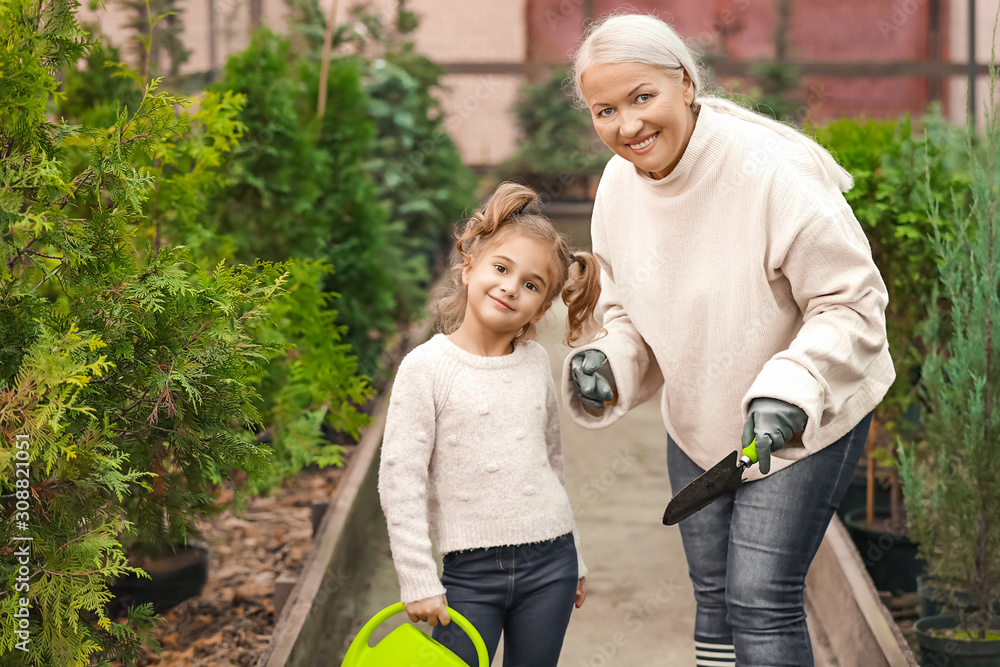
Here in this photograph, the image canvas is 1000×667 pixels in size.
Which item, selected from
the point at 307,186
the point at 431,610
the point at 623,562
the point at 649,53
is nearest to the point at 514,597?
the point at 431,610

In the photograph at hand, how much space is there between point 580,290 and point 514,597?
2.48ft

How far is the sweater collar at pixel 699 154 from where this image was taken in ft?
6.81

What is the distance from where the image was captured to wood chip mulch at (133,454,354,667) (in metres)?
3.14

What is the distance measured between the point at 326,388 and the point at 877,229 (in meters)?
2.34

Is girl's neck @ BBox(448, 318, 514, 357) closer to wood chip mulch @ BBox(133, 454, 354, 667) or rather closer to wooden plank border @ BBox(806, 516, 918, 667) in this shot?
wood chip mulch @ BBox(133, 454, 354, 667)

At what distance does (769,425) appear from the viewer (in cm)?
182

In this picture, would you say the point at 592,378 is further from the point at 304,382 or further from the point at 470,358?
the point at 304,382

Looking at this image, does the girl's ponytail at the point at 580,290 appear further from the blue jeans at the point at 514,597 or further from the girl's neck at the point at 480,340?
the blue jeans at the point at 514,597

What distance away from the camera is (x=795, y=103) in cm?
1259

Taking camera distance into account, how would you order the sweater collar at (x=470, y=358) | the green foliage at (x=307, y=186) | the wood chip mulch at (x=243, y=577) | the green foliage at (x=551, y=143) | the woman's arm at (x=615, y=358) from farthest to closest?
the green foliage at (x=551, y=143) < the green foliage at (x=307, y=186) < the wood chip mulch at (x=243, y=577) < the woman's arm at (x=615, y=358) < the sweater collar at (x=470, y=358)

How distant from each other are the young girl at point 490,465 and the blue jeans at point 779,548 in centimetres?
40

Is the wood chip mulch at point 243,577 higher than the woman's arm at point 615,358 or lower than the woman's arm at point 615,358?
lower

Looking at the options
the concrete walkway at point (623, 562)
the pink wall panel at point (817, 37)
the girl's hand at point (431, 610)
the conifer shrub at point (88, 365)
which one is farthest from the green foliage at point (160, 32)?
the pink wall panel at point (817, 37)

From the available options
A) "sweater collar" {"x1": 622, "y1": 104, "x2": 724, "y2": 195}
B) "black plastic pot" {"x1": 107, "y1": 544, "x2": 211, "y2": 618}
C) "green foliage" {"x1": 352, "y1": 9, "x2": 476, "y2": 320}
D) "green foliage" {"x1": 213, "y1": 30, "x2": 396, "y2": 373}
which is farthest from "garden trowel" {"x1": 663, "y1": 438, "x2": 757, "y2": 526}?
"green foliage" {"x1": 352, "y1": 9, "x2": 476, "y2": 320}
